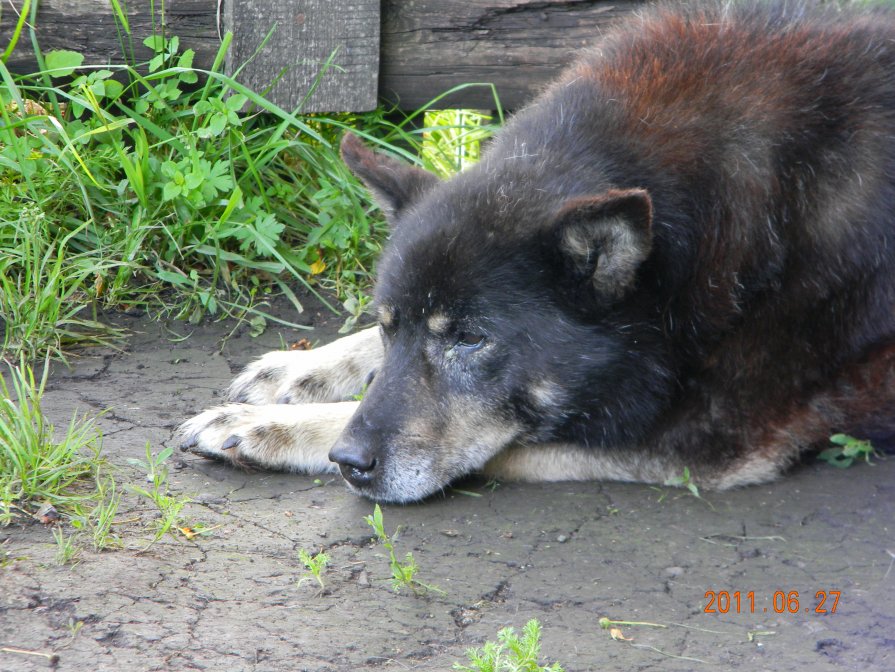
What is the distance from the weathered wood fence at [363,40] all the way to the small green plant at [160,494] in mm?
2104

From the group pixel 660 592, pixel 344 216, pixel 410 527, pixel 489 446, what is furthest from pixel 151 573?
pixel 344 216

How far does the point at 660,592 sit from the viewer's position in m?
2.83

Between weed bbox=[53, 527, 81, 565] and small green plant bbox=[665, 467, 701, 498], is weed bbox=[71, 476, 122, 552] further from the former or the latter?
small green plant bbox=[665, 467, 701, 498]

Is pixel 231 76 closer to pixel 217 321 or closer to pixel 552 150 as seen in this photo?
pixel 217 321

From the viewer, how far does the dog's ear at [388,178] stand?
3656mm

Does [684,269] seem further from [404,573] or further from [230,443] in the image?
[230,443]

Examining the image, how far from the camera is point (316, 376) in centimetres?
396

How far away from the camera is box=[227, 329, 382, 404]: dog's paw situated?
3.93 meters

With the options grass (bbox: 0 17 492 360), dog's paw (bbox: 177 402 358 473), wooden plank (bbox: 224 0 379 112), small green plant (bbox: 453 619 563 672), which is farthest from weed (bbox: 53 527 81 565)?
wooden plank (bbox: 224 0 379 112)

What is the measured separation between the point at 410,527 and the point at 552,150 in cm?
129
